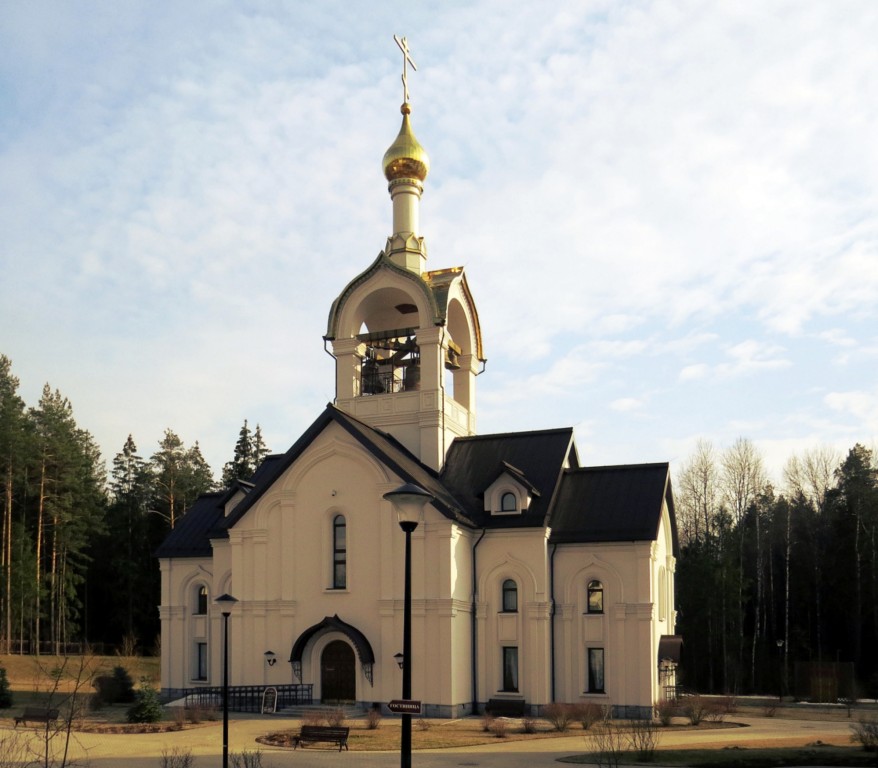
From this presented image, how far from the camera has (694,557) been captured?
5197cm

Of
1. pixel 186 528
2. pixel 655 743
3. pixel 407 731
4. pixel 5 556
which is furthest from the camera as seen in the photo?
pixel 5 556

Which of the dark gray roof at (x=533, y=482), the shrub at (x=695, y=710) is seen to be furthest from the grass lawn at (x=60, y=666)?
the shrub at (x=695, y=710)

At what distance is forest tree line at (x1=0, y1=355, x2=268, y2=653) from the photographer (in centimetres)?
5697

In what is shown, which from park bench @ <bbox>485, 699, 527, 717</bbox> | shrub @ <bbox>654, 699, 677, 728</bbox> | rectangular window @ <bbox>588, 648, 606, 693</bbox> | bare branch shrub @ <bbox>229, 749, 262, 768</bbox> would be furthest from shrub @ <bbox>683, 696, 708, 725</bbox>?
bare branch shrub @ <bbox>229, 749, 262, 768</bbox>

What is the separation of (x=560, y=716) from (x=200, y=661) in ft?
51.9

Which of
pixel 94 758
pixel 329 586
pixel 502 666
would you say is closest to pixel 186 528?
pixel 329 586

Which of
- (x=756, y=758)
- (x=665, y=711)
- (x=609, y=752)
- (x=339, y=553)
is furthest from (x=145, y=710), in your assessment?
(x=756, y=758)

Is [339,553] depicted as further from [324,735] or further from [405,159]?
[405,159]

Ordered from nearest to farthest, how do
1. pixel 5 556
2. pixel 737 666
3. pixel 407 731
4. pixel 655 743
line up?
pixel 407 731, pixel 655 743, pixel 737 666, pixel 5 556

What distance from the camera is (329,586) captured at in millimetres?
32094

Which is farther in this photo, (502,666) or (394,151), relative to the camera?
(394,151)

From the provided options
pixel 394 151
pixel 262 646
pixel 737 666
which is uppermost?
pixel 394 151

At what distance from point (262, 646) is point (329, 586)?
9.62 feet

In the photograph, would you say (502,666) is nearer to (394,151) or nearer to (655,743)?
(655,743)
